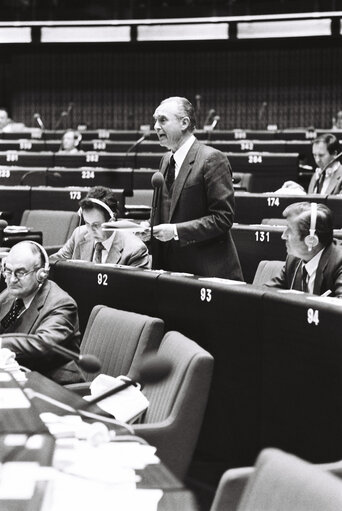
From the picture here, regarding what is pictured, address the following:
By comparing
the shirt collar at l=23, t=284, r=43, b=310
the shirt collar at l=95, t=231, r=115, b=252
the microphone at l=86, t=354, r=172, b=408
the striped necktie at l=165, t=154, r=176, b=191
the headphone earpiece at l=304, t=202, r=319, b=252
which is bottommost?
the shirt collar at l=23, t=284, r=43, b=310

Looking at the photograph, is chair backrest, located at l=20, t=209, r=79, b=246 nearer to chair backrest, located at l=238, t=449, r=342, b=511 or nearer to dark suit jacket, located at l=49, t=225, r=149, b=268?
dark suit jacket, located at l=49, t=225, r=149, b=268

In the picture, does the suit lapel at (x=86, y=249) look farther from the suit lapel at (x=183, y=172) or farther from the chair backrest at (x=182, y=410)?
the chair backrest at (x=182, y=410)

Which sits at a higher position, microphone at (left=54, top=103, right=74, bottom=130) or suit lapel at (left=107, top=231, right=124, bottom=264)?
microphone at (left=54, top=103, right=74, bottom=130)

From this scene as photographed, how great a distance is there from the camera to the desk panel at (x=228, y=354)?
2955 millimetres

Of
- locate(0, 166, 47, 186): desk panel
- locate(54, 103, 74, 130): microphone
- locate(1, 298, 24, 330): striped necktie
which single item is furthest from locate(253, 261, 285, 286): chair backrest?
locate(54, 103, 74, 130): microphone

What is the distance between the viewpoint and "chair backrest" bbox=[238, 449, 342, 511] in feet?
4.76

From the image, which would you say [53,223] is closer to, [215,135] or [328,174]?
[328,174]

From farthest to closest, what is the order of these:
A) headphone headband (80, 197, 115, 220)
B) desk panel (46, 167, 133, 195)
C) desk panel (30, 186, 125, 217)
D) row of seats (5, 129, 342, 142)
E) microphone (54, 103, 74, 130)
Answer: microphone (54, 103, 74, 130), row of seats (5, 129, 342, 142), desk panel (46, 167, 133, 195), desk panel (30, 186, 125, 217), headphone headband (80, 197, 115, 220)

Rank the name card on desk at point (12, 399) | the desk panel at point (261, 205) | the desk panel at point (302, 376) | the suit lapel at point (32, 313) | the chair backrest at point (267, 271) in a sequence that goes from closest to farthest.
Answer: the name card on desk at point (12, 399)
the desk panel at point (302, 376)
the suit lapel at point (32, 313)
the chair backrest at point (267, 271)
the desk panel at point (261, 205)

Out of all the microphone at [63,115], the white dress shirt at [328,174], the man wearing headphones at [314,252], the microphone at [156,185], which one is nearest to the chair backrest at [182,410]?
the man wearing headphones at [314,252]

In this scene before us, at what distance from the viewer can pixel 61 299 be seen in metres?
3.52

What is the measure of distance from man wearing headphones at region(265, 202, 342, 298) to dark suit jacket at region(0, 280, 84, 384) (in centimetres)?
87

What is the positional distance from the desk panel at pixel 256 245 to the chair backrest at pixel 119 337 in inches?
50.2

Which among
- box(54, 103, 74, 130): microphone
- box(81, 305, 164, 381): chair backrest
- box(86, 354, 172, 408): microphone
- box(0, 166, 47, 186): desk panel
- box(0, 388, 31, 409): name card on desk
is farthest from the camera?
box(54, 103, 74, 130): microphone
